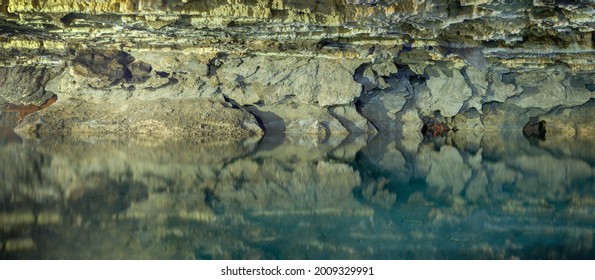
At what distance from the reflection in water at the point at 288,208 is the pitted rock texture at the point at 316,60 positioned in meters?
3.14

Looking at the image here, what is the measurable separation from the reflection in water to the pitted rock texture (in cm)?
314

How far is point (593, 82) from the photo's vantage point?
21.4 metres

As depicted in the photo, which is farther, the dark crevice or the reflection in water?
the dark crevice

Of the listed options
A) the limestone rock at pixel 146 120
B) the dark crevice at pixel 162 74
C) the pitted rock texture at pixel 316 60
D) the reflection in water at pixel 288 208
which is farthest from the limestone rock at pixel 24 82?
the reflection in water at pixel 288 208

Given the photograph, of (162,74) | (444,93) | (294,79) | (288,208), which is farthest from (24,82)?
(288,208)

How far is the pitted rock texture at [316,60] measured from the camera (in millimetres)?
11047

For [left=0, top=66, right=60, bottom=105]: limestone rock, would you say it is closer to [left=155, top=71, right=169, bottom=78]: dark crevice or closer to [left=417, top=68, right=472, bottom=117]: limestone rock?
[left=155, top=71, right=169, bottom=78]: dark crevice

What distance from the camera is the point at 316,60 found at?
19.4 metres

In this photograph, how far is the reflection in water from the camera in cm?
482

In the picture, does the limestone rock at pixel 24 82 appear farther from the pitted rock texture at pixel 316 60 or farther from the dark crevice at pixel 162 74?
the dark crevice at pixel 162 74

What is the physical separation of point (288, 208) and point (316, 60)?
13.5 m

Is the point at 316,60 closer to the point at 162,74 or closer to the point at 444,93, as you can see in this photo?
the point at 162,74

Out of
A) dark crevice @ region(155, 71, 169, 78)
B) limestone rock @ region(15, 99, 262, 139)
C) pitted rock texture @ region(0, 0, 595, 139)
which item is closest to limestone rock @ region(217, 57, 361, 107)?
pitted rock texture @ region(0, 0, 595, 139)

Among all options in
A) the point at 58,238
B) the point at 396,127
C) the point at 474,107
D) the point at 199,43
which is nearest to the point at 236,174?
the point at 58,238
